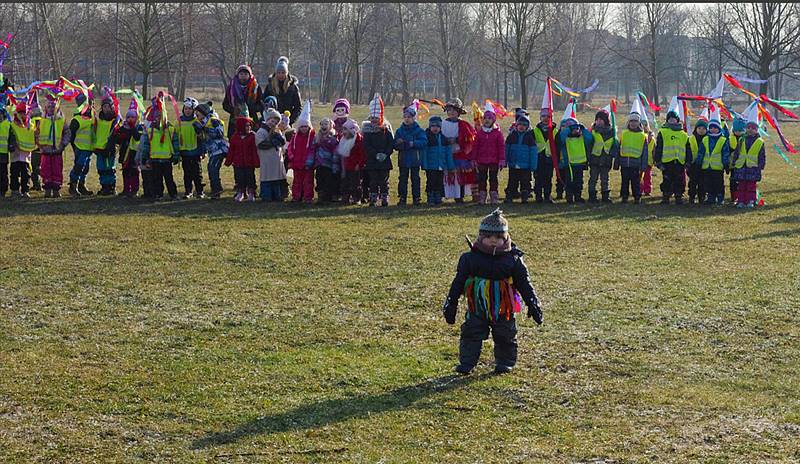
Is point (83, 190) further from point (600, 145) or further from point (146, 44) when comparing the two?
point (146, 44)

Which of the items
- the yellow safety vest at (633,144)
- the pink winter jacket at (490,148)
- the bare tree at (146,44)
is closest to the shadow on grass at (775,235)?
the yellow safety vest at (633,144)

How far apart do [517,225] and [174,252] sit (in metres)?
4.57

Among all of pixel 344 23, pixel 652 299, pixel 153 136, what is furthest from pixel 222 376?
pixel 344 23

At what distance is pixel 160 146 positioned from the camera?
16438 millimetres

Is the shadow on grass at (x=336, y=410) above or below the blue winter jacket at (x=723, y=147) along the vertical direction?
below

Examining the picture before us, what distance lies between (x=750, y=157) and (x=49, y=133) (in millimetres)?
10591

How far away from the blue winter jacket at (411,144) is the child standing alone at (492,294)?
8530mm

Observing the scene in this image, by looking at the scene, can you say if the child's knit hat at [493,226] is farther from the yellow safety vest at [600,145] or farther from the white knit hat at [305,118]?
the yellow safety vest at [600,145]

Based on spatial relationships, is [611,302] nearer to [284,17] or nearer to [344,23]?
[284,17]

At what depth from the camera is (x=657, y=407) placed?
6.89 meters

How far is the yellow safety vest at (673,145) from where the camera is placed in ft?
53.8

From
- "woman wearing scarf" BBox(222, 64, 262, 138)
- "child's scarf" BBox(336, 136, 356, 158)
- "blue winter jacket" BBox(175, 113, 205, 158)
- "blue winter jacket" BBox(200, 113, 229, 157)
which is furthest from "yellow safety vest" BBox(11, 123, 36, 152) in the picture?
"child's scarf" BBox(336, 136, 356, 158)

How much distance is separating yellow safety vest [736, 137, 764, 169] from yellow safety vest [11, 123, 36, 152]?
10.7m

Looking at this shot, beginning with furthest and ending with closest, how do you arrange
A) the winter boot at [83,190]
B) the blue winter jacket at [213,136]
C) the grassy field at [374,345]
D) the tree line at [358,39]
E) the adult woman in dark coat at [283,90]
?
the tree line at [358,39]
the adult woman in dark coat at [283,90]
the winter boot at [83,190]
the blue winter jacket at [213,136]
the grassy field at [374,345]
